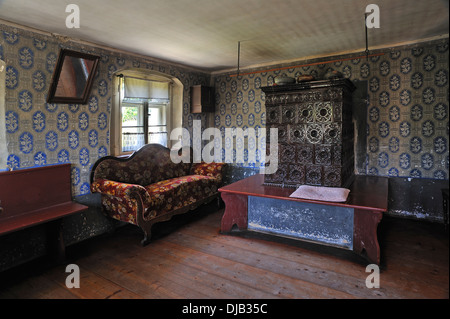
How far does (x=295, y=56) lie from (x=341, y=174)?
2.20m

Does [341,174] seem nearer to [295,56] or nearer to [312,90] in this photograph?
[312,90]

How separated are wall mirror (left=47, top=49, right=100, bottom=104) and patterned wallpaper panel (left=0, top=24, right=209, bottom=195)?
8cm

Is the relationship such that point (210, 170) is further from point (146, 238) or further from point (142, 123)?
point (146, 238)

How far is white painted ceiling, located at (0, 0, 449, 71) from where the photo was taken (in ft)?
8.96

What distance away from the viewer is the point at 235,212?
384cm

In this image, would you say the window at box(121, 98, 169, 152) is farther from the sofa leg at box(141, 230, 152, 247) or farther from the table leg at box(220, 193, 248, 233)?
the table leg at box(220, 193, 248, 233)

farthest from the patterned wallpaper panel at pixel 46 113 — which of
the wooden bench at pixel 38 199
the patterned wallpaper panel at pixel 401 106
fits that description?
the patterned wallpaper panel at pixel 401 106

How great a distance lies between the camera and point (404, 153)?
4242 mm

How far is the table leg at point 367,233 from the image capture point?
9.58 ft

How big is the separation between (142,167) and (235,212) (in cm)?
160

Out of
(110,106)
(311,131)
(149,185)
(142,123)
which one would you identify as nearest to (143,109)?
(142,123)

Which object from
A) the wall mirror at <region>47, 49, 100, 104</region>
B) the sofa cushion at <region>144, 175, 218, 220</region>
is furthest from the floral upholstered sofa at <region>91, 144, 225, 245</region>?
the wall mirror at <region>47, 49, 100, 104</region>

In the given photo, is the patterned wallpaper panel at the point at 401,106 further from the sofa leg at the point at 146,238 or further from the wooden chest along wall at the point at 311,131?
the sofa leg at the point at 146,238

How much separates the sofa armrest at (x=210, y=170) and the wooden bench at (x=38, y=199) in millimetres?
2118
